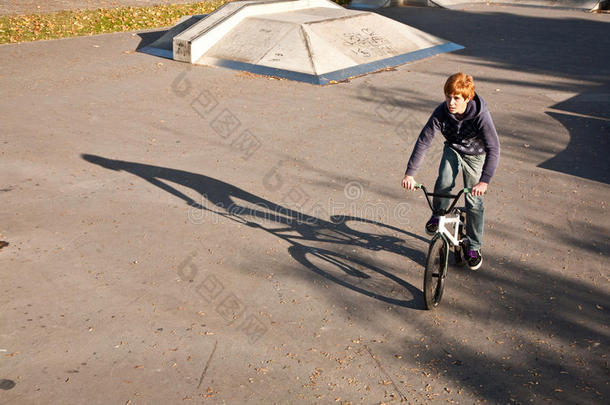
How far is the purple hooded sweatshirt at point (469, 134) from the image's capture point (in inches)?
200

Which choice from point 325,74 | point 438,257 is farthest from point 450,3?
point 438,257

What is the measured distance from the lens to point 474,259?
581 cm

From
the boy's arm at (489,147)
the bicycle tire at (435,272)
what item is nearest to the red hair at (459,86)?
the boy's arm at (489,147)

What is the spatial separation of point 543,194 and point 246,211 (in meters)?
3.80

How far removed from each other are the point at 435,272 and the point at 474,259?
2.70ft

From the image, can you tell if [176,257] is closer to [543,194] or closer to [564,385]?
[564,385]

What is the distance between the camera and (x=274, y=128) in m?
10.0

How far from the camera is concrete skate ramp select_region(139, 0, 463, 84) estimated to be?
539 inches

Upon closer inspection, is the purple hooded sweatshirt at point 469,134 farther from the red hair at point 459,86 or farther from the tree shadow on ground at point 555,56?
the tree shadow on ground at point 555,56

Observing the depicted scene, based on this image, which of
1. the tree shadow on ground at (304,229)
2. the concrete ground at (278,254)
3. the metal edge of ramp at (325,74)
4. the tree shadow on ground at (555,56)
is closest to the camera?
the concrete ground at (278,254)

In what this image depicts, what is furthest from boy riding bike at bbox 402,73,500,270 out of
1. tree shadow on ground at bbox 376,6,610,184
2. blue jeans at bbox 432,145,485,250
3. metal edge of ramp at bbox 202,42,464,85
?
metal edge of ramp at bbox 202,42,464,85

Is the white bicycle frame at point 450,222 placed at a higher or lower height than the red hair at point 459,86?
lower

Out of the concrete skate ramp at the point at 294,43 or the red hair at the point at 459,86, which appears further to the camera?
the concrete skate ramp at the point at 294,43

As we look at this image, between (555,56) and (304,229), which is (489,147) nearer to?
(304,229)
